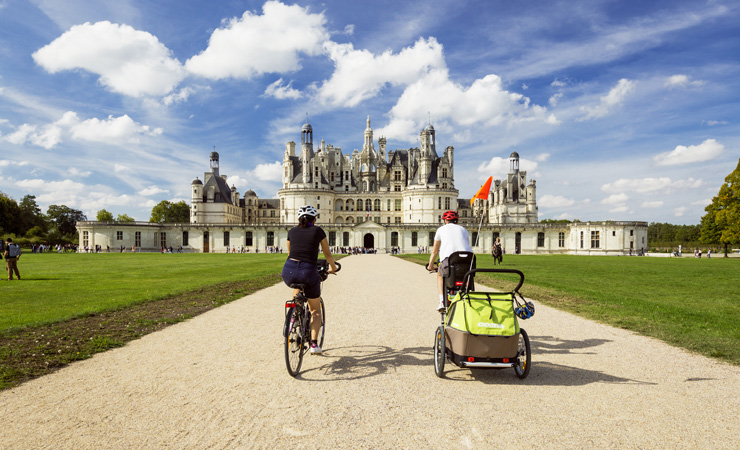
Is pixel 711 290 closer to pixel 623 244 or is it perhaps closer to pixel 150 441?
pixel 150 441

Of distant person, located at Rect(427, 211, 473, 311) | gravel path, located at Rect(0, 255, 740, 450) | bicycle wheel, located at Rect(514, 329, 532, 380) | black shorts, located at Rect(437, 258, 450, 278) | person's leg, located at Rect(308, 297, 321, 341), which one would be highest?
distant person, located at Rect(427, 211, 473, 311)

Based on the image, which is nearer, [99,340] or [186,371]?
[186,371]

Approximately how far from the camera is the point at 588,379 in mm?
5375

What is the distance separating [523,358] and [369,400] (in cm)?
A: 214

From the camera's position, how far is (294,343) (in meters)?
5.70

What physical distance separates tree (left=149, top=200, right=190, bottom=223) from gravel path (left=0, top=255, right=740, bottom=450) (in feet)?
338

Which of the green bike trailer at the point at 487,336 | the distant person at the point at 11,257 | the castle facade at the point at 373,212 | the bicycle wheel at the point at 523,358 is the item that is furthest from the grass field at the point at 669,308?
the castle facade at the point at 373,212

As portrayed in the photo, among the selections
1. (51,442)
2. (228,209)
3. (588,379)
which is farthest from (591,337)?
(228,209)

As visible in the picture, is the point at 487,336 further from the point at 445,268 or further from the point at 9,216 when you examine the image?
the point at 9,216

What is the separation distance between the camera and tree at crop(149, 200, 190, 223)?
100562 millimetres

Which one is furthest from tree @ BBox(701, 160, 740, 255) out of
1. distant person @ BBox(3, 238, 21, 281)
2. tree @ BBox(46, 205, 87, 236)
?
tree @ BBox(46, 205, 87, 236)

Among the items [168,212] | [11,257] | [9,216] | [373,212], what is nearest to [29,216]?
[9,216]

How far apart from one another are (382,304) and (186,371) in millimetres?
6941

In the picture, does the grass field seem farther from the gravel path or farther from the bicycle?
the bicycle
